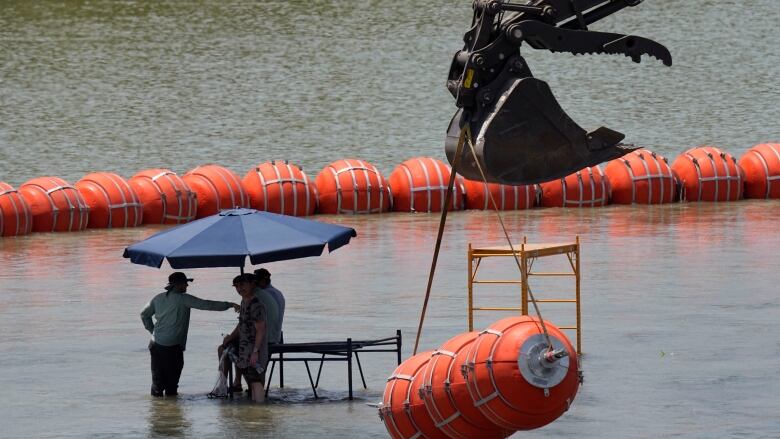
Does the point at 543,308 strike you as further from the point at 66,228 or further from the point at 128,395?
the point at 66,228

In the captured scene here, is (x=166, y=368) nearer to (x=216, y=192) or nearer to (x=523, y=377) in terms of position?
(x=523, y=377)

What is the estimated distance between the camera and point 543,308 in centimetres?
2469

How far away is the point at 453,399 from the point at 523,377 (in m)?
0.77

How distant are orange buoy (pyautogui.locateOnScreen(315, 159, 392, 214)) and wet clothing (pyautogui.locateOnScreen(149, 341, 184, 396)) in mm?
22177

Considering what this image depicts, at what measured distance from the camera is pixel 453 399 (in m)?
14.2

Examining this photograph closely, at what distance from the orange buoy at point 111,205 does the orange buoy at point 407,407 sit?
24.2m

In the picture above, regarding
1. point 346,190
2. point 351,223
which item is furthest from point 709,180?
point 351,223

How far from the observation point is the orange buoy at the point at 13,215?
36.5 meters

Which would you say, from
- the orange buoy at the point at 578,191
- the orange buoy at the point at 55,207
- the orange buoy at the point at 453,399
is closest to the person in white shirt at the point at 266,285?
the orange buoy at the point at 453,399

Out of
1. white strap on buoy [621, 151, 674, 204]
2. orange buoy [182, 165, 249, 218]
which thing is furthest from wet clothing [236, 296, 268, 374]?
white strap on buoy [621, 151, 674, 204]

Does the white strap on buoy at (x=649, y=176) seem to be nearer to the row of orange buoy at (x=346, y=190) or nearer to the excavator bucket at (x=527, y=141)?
the row of orange buoy at (x=346, y=190)

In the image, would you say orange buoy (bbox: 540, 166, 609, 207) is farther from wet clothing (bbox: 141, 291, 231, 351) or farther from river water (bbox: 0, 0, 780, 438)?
wet clothing (bbox: 141, 291, 231, 351)

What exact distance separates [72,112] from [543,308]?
56931 millimetres

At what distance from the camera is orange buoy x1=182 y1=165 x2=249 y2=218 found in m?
39.3
